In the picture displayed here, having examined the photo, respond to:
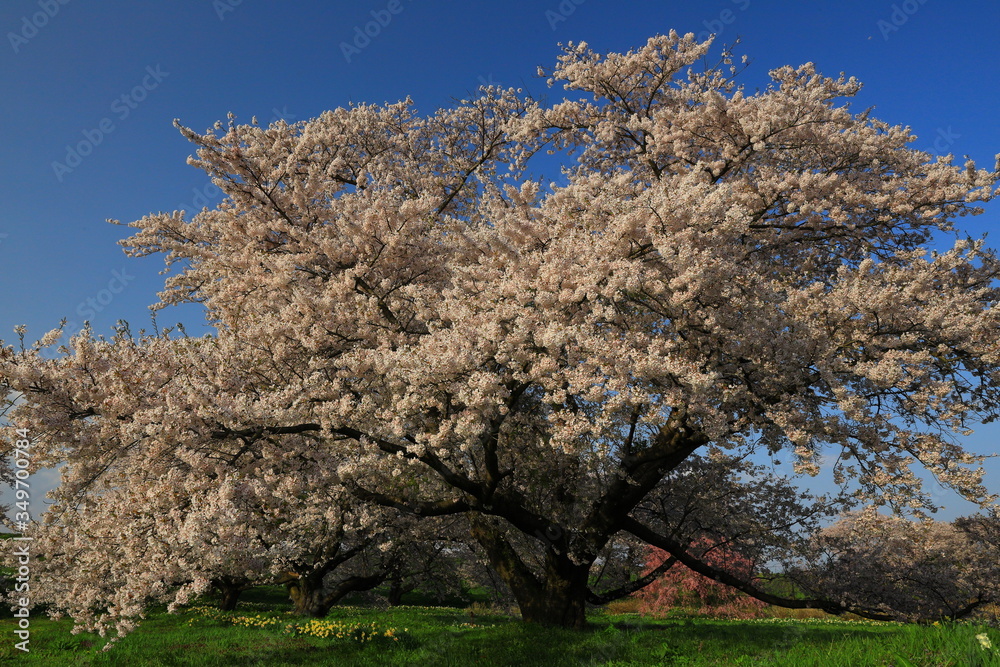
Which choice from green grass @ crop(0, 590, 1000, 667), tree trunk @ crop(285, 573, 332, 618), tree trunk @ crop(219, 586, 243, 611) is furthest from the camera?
tree trunk @ crop(219, 586, 243, 611)

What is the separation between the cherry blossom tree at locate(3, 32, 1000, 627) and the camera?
8453mm

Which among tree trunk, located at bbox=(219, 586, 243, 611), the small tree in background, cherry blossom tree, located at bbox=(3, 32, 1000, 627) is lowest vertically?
the small tree in background

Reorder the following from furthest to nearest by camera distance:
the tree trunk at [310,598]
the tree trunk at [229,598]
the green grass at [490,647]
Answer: the tree trunk at [229,598], the tree trunk at [310,598], the green grass at [490,647]

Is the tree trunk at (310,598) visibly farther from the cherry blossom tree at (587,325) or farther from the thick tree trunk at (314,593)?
the cherry blossom tree at (587,325)

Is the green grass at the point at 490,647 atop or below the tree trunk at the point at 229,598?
atop

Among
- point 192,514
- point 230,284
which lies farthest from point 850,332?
point 230,284

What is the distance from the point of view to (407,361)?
868 cm

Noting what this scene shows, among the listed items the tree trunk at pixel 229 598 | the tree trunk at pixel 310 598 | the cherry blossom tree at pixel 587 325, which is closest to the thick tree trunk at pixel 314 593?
the tree trunk at pixel 310 598

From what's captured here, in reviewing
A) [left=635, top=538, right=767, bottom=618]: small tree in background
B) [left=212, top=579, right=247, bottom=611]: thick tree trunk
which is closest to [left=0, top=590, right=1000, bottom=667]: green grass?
[left=212, top=579, right=247, bottom=611]: thick tree trunk

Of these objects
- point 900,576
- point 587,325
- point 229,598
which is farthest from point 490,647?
point 229,598

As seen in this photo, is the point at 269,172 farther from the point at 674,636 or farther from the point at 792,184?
the point at 674,636

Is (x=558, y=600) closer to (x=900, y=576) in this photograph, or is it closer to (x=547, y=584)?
(x=547, y=584)

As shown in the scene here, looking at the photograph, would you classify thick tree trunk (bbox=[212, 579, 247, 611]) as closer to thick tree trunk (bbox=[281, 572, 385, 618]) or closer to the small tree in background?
thick tree trunk (bbox=[281, 572, 385, 618])

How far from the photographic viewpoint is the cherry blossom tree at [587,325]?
8.45 meters
